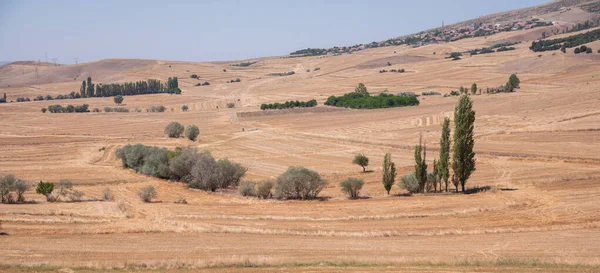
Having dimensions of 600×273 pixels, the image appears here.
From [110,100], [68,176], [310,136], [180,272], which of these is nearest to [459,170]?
[180,272]

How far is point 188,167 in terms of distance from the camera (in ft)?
175

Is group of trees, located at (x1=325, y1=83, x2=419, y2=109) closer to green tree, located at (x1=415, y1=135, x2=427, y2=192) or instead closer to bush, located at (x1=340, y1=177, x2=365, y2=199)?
green tree, located at (x1=415, y1=135, x2=427, y2=192)

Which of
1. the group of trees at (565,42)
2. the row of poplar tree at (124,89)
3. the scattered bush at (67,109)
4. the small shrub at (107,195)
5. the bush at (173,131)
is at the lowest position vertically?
the small shrub at (107,195)

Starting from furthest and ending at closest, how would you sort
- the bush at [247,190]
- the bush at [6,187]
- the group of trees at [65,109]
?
1. the group of trees at [65,109]
2. the bush at [247,190]
3. the bush at [6,187]

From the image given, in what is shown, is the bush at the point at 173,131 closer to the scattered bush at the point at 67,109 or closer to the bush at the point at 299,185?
the bush at the point at 299,185

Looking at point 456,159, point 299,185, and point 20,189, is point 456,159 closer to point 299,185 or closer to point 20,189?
point 299,185

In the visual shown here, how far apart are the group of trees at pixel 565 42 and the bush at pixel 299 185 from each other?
410 feet

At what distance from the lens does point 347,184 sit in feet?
144

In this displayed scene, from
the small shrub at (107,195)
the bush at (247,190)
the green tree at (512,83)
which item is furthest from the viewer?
the green tree at (512,83)

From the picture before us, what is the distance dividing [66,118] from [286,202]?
8949 centimetres

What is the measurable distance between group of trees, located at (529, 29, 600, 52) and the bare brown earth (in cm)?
4686

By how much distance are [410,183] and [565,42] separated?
136281mm

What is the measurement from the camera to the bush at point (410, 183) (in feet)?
150

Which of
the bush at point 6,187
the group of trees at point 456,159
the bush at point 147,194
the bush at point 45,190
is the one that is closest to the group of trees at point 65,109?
the bush at point 45,190
